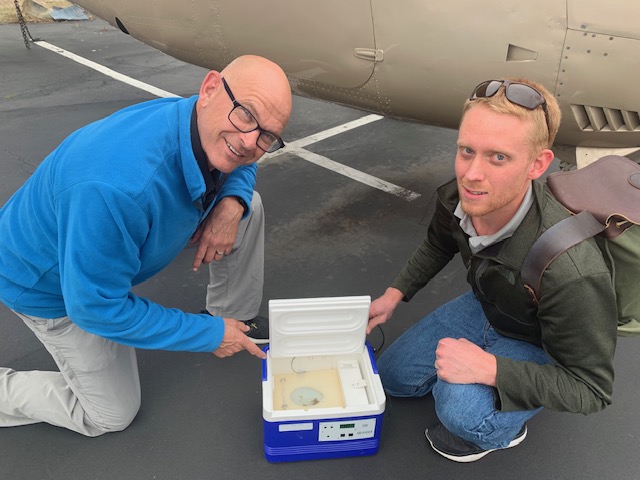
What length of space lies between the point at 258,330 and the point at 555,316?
5.57ft

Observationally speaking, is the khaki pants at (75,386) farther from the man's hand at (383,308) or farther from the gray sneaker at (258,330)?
the man's hand at (383,308)

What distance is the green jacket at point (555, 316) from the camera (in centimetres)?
153

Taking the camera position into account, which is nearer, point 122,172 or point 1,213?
point 122,172

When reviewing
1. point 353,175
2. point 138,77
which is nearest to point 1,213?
point 353,175

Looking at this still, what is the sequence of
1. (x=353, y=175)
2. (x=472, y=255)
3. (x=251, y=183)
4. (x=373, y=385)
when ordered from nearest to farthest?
(x=472, y=255) < (x=373, y=385) < (x=251, y=183) < (x=353, y=175)

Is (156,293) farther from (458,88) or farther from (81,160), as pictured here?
(458,88)

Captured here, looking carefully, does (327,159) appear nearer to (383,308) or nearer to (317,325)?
(383,308)

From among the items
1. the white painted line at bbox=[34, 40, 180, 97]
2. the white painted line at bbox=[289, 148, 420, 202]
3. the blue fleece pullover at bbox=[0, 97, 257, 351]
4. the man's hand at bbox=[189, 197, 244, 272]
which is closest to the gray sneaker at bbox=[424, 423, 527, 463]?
the blue fleece pullover at bbox=[0, 97, 257, 351]

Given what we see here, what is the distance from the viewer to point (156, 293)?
3.16 m

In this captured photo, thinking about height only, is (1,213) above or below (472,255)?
above

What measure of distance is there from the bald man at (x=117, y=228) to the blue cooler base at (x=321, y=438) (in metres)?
0.41

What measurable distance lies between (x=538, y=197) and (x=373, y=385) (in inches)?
41.2

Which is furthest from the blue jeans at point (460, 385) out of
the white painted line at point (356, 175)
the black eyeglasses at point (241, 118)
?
the white painted line at point (356, 175)

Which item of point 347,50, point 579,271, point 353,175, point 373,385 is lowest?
point 353,175
